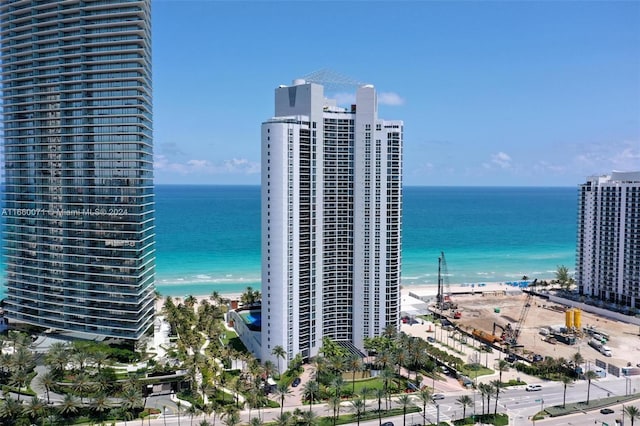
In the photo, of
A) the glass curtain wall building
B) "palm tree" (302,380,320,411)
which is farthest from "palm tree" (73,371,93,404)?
"palm tree" (302,380,320,411)

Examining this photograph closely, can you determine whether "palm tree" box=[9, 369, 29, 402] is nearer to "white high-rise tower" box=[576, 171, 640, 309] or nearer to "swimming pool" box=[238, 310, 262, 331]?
"swimming pool" box=[238, 310, 262, 331]

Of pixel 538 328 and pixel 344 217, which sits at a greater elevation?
pixel 344 217

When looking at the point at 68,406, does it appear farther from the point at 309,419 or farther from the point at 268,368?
the point at 309,419

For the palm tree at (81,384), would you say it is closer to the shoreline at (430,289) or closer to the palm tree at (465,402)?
the palm tree at (465,402)

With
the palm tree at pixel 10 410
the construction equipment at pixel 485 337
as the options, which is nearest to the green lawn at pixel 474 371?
A: the construction equipment at pixel 485 337

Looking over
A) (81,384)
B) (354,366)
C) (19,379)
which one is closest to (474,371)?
(354,366)

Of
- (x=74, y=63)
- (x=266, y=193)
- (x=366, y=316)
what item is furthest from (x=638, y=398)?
(x=74, y=63)

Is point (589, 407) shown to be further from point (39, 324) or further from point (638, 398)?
point (39, 324)
